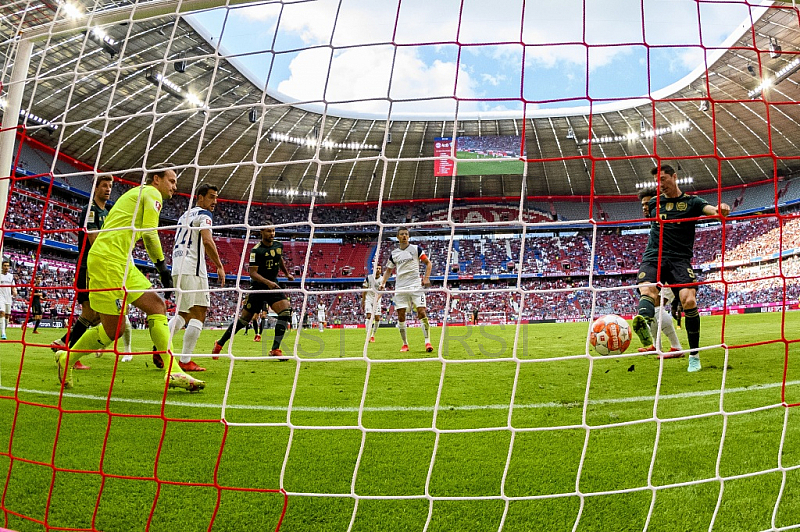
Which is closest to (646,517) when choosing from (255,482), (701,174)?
(255,482)

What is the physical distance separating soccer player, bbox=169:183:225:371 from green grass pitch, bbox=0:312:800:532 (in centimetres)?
84

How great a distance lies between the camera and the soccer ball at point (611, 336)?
4.70 meters

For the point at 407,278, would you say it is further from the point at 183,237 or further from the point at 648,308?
the point at 648,308

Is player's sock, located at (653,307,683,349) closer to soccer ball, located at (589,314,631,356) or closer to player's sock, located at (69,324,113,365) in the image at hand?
soccer ball, located at (589,314,631,356)

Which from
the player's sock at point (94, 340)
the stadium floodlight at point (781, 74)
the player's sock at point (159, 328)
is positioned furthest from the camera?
the stadium floodlight at point (781, 74)

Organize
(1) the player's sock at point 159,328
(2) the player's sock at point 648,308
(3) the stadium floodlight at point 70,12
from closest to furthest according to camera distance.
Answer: (3) the stadium floodlight at point 70,12 < (1) the player's sock at point 159,328 < (2) the player's sock at point 648,308

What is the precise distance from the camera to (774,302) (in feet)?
70.3

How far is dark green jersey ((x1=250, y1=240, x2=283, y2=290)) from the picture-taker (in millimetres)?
6090

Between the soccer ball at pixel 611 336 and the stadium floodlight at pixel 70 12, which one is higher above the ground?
the stadium floodlight at pixel 70 12

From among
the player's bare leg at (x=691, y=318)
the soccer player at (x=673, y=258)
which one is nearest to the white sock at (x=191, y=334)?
the soccer player at (x=673, y=258)

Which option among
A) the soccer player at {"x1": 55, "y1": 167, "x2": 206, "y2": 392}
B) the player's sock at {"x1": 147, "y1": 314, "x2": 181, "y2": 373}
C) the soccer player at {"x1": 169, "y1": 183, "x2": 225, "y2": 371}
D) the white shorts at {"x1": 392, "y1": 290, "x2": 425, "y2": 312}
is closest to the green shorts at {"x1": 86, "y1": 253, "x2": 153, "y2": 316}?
the soccer player at {"x1": 55, "y1": 167, "x2": 206, "y2": 392}

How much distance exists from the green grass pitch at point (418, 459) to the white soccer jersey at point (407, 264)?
11.8 ft

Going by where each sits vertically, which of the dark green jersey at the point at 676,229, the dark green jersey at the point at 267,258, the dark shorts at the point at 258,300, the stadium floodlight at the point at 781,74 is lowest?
the dark shorts at the point at 258,300

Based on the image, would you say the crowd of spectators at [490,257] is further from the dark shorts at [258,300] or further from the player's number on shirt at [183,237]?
the player's number on shirt at [183,237]
